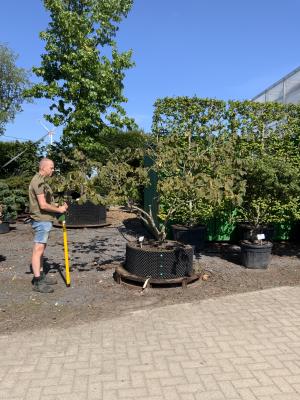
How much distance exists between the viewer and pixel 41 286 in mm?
5656

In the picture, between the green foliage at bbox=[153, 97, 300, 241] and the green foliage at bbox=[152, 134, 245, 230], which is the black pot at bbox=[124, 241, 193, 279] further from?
the green foliage at bbox=[153, 97, 300, 241]

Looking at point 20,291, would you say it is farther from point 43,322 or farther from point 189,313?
point 189,313

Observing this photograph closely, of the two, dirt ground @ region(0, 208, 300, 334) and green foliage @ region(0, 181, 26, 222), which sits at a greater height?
green foliage @ region(0, 181, 26, 222)

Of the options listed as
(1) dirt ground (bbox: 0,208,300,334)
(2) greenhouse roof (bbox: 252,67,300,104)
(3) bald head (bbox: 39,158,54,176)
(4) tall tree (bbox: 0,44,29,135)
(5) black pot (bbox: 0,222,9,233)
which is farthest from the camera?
(4) tall tree (bbox: 0,44,29,135)

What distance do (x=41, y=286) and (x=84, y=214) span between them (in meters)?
5.99

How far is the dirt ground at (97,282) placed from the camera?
16.2 feet

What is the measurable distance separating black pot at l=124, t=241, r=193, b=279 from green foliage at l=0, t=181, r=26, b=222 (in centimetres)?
634

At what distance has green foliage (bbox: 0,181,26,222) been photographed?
11.4m

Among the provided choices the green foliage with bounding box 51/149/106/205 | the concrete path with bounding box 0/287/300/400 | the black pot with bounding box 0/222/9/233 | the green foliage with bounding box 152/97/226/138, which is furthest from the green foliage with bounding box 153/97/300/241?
the black pot with bounding box 0/222/9/233

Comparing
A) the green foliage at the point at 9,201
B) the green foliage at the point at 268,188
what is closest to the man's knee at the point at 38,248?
the green foliage at the point at 268,188

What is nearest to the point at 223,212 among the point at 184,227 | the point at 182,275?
the point at 184,227

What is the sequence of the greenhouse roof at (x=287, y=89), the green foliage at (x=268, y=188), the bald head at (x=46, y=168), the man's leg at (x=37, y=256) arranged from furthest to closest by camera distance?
the greenhouse roof at (x=287, y=89), the green foliage at (x=268, y=188), the bald head at (x=46, y=168), the man's leg at (x=37, y=256)

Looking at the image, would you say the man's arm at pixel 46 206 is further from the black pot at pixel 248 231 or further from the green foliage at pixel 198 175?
the black pot at pixel 248 231

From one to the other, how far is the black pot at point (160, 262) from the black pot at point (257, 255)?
4.84 ft
